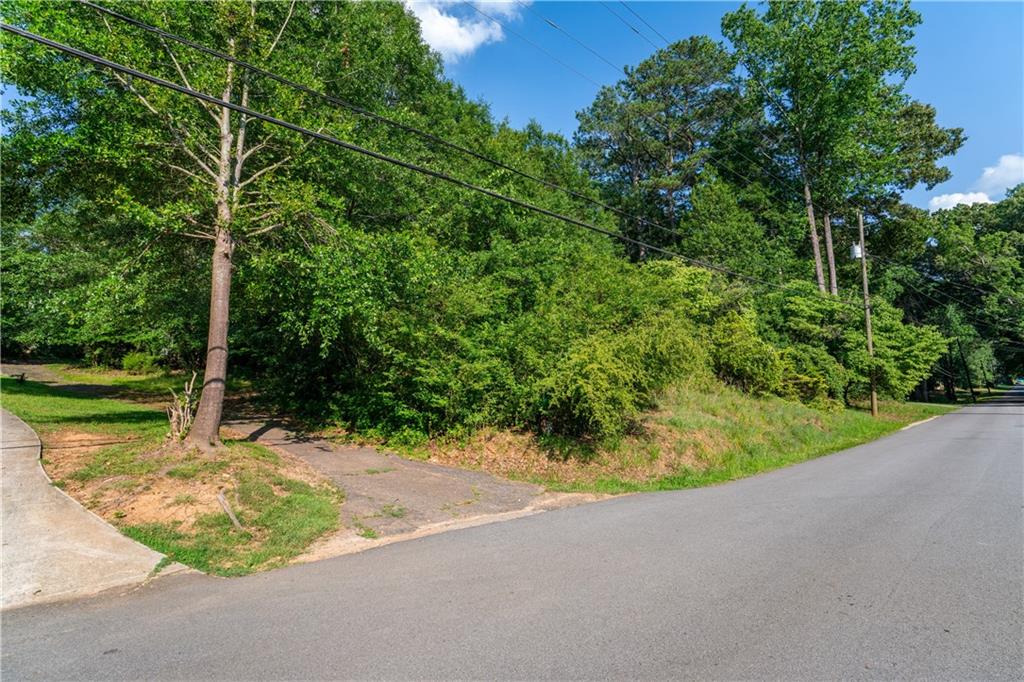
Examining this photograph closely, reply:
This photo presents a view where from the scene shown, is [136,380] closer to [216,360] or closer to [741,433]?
[216,360]

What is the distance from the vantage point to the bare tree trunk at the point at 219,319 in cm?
866

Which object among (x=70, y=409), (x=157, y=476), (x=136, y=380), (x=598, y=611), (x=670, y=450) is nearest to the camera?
(x=598, y=611)

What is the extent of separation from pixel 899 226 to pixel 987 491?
40.1 meters

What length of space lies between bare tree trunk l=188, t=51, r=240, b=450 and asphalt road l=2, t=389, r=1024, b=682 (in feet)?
14.1

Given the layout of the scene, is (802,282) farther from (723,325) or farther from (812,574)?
(812,574)

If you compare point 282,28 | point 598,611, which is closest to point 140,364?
point 282,28

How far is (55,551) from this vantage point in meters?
5.13

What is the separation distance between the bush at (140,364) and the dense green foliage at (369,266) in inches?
4.7

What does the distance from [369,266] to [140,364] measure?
23.2 metres

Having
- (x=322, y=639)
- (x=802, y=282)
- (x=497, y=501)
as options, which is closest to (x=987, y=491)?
(x=497, y=501)

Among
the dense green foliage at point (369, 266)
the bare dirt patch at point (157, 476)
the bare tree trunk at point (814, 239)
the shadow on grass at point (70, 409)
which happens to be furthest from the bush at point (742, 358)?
the shadow on grass at point (70, 409)

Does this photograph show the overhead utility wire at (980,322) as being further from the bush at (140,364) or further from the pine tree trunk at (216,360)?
the bush at (140,364)

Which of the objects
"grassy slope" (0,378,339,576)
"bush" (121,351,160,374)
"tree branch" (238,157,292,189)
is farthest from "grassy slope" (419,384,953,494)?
"bush" (121,351,160,374)

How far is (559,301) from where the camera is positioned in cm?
1303
